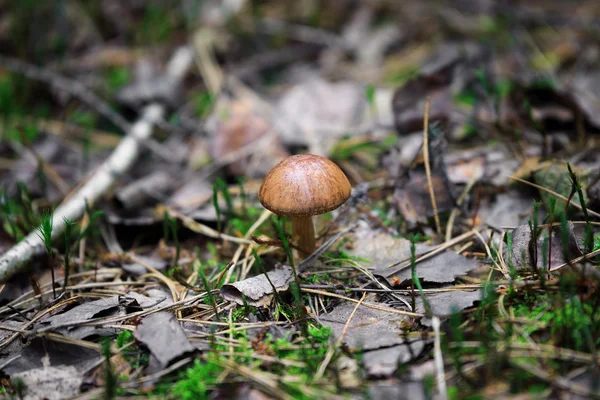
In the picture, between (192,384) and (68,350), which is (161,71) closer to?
(68,350)

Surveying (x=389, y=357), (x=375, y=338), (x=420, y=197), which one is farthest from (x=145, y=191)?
(x=389, y=357)

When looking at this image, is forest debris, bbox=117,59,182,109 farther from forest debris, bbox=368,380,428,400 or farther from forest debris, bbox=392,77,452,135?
forest debris, bbox=368,380,428,400

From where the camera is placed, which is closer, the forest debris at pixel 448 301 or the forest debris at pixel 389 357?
the forest debris at pixel 389 357

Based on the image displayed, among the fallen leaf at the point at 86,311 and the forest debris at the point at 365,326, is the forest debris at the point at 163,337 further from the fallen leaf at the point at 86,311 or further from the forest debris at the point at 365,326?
the forest debris at the point at 365,326

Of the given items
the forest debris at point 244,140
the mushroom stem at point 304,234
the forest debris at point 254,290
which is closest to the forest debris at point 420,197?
the mushroom stem at point 304,234

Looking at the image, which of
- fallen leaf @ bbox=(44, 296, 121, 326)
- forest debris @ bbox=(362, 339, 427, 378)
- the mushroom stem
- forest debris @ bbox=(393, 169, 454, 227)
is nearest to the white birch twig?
fallen leaf @ bbox=(44, 296, 121, 326)

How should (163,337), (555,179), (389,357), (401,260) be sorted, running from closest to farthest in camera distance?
(389,357) < (163,337) < (401,260) < (555,179)

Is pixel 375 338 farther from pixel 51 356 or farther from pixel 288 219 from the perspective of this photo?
pixel 51 356
